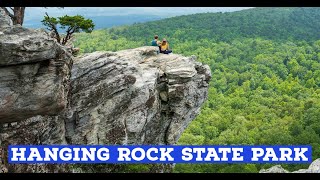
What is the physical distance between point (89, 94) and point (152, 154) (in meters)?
5.36

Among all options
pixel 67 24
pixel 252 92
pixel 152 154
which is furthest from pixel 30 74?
pixel 252 92

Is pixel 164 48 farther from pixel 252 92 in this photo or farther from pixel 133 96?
pixel 252 92

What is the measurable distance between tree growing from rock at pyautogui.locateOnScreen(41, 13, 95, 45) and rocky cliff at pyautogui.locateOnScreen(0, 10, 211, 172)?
8.23 ft

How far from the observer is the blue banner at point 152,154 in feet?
71.6

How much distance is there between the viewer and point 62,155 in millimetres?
23094

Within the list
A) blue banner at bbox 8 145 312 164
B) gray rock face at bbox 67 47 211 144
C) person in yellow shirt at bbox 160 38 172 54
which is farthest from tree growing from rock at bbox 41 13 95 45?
blue banner at bbox 8 145 312 164

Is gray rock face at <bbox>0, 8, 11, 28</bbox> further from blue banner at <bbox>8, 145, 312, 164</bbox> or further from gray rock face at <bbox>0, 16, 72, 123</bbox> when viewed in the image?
blue banner at <bbox>8, 145, 312, 164</bbox>

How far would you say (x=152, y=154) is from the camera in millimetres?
25297

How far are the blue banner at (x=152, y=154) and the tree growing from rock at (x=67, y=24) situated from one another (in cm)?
767

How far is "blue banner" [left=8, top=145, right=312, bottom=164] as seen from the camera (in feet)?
71.6

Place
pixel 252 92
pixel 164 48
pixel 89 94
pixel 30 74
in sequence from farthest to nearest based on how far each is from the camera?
1. pixel 252 92
2. pixel 164 48
3. pixel 89 94
4. pixel 30 74
